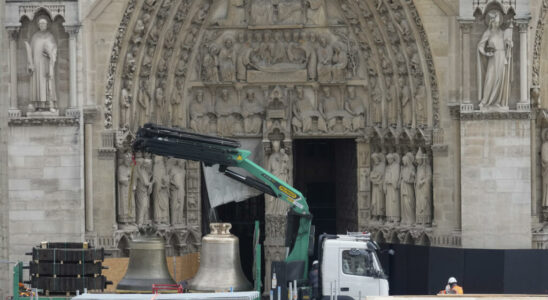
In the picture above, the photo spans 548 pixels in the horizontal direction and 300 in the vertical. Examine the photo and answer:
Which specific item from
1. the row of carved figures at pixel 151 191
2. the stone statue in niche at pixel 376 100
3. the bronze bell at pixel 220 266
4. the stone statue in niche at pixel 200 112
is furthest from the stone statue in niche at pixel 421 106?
the bronze bell at pixel 220 266

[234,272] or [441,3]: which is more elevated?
[441,3]

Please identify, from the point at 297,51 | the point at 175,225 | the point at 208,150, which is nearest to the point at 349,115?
the point at 297,51

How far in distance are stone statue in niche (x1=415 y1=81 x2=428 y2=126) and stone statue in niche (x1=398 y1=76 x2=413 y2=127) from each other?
0.83 feet

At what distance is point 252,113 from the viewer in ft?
114

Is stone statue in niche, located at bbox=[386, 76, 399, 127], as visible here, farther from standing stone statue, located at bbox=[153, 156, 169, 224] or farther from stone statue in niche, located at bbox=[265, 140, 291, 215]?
standing stone statue, located at bbox=[153, 156, 169, 224]

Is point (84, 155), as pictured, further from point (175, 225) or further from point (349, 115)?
point (349, 115)

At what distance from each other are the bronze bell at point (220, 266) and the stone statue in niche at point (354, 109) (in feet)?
22.2

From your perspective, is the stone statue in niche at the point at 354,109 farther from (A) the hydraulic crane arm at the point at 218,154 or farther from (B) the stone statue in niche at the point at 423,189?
(A) the hydraulic crane arm at the point at 218,154

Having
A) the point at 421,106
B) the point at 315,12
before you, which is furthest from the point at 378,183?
the point at 315,12

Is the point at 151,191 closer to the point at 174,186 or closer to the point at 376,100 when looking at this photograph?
the point at 174,186

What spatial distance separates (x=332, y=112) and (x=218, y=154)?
6.67 metres

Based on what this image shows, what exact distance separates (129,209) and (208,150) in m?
4.89

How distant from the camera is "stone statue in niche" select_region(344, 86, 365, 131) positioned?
3450cm

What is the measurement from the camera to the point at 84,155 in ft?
107
